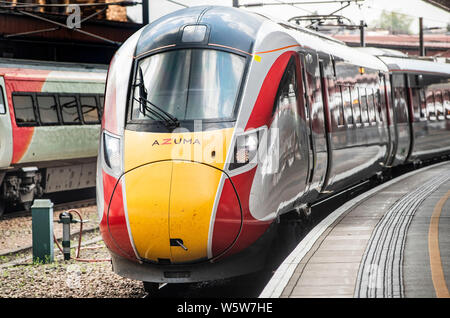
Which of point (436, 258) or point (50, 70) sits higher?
point (50, 70)

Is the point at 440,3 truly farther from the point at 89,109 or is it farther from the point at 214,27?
the point at 214,27

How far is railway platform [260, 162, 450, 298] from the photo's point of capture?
6.68 m

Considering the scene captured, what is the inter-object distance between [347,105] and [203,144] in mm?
5561

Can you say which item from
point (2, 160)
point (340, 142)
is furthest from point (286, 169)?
point (2, 160)

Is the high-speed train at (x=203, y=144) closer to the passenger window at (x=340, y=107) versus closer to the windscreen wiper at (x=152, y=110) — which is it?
the windscreen wiper at (x=152, y=110)

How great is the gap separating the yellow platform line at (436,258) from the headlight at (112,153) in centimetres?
320

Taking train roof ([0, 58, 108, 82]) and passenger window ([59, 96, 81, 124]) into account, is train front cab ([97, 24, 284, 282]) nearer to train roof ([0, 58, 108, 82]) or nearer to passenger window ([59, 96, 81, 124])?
train roof ([0, 58, 108, 82])

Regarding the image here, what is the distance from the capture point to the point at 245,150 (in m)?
8.03

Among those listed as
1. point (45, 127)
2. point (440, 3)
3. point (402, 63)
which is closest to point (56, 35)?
point (45, 127)

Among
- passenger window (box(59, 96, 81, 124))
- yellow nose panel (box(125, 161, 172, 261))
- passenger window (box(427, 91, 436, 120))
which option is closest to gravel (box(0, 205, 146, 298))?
yellow nose panel (box(125, 161, 172, 261))

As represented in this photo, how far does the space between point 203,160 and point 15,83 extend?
35.0 feet

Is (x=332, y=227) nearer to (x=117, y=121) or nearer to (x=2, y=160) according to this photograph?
(x=117, y=121)

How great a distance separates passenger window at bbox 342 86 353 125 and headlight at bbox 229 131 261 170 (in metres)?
4.81

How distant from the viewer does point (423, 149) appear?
847 inches
